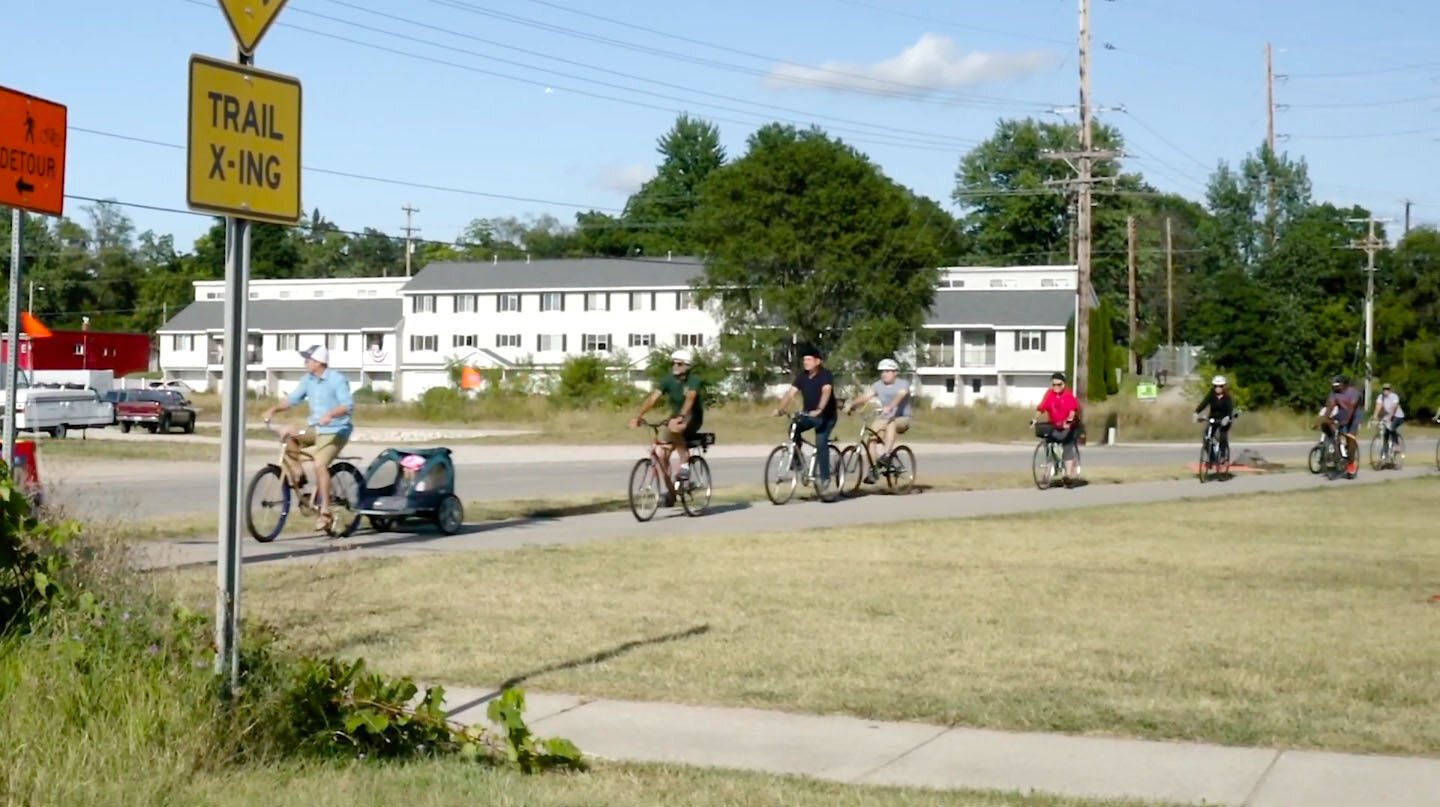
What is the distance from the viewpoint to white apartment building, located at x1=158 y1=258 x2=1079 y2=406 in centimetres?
10038

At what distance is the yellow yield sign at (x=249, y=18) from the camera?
285 inches

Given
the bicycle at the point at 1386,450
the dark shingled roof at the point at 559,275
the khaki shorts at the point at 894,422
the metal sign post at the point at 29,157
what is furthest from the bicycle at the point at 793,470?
the dark shingled roof at the point at 559,275

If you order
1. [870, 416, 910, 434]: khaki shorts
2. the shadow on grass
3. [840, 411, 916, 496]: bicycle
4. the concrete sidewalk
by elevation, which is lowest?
the concrete sidewalk

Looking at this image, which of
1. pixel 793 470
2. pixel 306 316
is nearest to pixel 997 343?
pixel 306 316

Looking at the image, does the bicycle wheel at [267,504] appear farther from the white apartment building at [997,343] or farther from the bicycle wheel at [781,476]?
the white apartment building at [997,343]

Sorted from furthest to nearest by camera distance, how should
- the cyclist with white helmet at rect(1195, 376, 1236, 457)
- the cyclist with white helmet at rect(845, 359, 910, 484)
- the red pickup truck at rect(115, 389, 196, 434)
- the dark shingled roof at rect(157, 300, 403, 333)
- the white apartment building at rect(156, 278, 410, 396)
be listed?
the dark shingled roof at rect(157, 300, 403, 333) < the white apartment building at rect(156, 278, 410, 396) < the red pickup truck at rect(115, 389, 196, 434) < the cyclist with white helmet at rect(1195, 376, 1236, 457) < the cyclist with white helmet at rect(845, 359, 910, 484)

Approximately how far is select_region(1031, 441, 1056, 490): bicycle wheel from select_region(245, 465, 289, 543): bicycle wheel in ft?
50.5

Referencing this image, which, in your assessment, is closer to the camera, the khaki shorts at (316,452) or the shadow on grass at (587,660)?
the shadow on grass at (587,660)

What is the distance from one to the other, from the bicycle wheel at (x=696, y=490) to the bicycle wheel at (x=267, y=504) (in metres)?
5.81

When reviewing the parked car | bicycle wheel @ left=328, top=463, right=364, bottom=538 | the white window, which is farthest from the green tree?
bicycle wheel @ left=328, top=463, right=364, bottom=538

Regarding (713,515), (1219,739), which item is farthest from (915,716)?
(713,515)

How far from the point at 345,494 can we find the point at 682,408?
4.99 m

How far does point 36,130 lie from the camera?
986 centimetres

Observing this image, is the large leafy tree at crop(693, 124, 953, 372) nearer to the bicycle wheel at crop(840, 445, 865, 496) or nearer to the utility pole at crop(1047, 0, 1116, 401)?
the utility pole at crop(1047, 0, 1116, 401)
